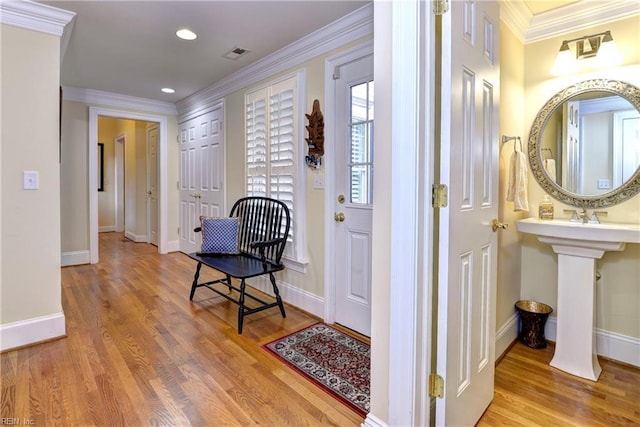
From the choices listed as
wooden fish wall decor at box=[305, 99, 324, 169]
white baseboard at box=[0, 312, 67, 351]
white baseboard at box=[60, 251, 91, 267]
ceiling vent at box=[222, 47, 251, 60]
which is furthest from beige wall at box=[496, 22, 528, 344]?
white baseboard at box=[60, 251, 91, 267]

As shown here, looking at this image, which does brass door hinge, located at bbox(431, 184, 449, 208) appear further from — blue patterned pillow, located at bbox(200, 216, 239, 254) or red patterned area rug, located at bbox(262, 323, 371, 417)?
blue patterned pillow, located at bbox(200, 216, 239, 254)

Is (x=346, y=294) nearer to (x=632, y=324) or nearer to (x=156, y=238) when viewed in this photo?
(x=632, y=324)

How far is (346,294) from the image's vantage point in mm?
2549

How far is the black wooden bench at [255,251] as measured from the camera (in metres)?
2.57

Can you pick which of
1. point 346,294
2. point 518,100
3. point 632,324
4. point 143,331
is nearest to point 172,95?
point 143,331

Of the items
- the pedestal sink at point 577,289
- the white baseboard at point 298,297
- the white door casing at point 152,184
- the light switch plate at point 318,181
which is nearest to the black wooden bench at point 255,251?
the white baseboard at point 298,297

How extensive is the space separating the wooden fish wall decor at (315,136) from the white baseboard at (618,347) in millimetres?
2246

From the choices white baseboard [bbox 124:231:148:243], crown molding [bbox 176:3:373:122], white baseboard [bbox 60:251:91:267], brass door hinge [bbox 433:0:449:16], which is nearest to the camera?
brass door hinge [bbox 433:0:449:16]

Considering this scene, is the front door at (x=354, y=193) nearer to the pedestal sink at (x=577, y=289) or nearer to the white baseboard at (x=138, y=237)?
the pedestal sink at (x=577, y=289)

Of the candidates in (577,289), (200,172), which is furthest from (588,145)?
(200,172)

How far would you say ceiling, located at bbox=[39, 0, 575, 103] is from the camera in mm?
2209

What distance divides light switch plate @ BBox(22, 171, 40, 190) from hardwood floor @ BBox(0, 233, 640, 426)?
107cm

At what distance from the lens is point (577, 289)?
198 cm

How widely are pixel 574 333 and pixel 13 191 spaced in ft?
11.9
